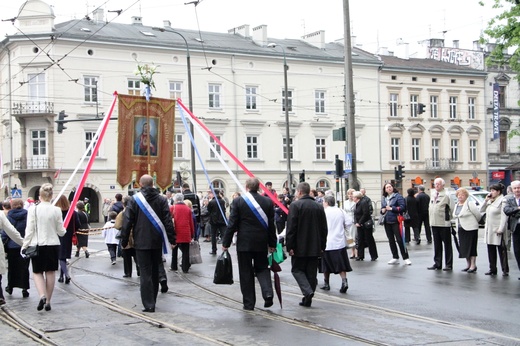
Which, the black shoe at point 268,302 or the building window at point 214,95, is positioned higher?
the building window at point 214,95

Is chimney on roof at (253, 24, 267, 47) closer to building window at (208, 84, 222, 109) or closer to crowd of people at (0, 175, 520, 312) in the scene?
building window at (208, 84, 222, 109)

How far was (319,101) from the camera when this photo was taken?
191 feet

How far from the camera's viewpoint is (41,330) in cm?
1002

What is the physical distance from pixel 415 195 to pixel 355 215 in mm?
6244

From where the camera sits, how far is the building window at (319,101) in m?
58.1

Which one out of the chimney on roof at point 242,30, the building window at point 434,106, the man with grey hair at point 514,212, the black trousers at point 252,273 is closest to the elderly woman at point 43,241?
the black trousers at point 252,273

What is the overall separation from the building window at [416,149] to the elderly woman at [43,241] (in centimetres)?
5259

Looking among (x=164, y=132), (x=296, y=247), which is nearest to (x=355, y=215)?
(x=164, y=132)

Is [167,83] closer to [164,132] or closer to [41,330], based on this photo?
[164,132]

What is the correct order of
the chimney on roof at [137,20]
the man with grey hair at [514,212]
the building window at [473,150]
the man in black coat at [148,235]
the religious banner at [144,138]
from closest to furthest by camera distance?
1. the man in black coat at [148,235]
2. the man with grey hair at [514,212]
3. the religious banner at [144,138]
4. the chimney on roof at [137,20]
5. the building window at [473,150]

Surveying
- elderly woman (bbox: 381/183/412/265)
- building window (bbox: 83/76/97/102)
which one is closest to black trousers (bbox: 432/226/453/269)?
elderly woman (bbox: 381/183/412/265)

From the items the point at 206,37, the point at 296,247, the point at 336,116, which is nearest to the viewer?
the point at 296,247

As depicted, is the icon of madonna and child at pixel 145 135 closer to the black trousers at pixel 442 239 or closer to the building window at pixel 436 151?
the black trousers at pixel 442 239

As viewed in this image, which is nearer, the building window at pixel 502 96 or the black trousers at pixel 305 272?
the black trousers at pixel 305 272
